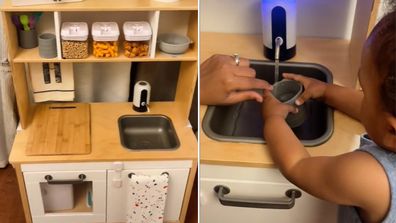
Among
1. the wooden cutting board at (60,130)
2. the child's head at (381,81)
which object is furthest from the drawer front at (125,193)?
the child's head at (381,81)

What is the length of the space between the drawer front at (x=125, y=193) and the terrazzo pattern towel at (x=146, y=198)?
1.1 inches

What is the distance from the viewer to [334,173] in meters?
0.84

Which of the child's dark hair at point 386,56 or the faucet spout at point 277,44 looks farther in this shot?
the faucet spout at point 277,44

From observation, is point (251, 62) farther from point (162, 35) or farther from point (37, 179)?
point (37, 179)

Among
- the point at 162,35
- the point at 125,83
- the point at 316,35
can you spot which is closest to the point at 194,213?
the point at 125,83

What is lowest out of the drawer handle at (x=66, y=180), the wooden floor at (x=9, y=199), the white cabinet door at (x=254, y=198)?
the wooden floor at (x=9, y=199)

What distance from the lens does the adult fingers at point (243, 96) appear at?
1151 millimetres

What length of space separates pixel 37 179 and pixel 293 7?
3.02ft

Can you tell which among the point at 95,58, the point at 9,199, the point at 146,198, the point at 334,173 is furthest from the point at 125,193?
the point at 334,173

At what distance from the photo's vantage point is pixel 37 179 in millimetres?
1520

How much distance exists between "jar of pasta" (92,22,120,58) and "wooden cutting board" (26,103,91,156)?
259 mm

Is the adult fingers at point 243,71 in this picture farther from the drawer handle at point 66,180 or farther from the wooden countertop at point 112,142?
the drawer handle at point 66,180

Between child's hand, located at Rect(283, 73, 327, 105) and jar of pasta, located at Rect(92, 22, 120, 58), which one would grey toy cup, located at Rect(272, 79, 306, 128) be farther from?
jar of pasta, located at Rect(92, 22, 120, 58)

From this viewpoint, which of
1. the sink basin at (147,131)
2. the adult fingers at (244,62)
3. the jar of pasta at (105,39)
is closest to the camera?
the adult fingers at (244,62)
